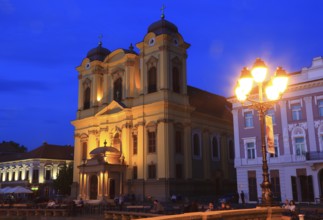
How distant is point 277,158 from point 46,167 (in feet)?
178

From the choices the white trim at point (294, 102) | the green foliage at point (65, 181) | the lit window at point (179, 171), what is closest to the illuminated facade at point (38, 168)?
the green foliage at point (65, 181)

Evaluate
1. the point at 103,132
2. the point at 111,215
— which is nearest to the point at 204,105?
the point at 103,132

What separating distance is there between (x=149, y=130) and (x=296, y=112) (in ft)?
57.9

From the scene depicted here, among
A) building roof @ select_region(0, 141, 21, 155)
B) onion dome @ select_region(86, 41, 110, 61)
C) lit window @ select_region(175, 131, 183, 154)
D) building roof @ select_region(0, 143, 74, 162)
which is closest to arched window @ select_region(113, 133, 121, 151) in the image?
lit window @ select_region(175, 131, 183, 154)

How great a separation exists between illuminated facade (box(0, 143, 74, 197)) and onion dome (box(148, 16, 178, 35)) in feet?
130

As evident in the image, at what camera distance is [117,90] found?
53.0 metres

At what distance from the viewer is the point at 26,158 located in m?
79.2

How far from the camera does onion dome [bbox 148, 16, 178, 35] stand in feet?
160

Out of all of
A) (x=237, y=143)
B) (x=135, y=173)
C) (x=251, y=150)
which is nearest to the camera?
(x=251, y=150)

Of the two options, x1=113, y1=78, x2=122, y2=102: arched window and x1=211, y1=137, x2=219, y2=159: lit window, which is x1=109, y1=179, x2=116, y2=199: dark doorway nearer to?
x1=113, y1=78, x2=122, y2=102: arched window

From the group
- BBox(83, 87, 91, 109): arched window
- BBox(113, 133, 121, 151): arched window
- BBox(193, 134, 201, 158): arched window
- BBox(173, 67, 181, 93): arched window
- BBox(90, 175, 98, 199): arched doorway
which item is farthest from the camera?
BBox(83, 87, 91, 109): arched window

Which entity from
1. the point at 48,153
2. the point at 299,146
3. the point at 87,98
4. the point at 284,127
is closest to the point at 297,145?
the point at 299,146

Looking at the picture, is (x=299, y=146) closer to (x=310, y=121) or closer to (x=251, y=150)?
(x=310, y=121)

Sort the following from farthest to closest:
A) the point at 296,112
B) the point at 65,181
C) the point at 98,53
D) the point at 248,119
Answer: the point at 65,181 → the point at 98,53 → the point at 248,119 → the point at 296,112
